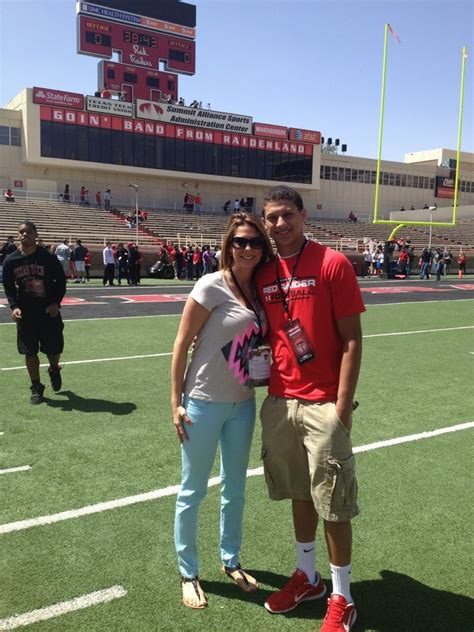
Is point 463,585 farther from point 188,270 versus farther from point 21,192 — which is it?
point 21,192

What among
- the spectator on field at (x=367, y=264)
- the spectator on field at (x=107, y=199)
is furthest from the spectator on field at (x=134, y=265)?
the spectator on field at (x=107, y=199)

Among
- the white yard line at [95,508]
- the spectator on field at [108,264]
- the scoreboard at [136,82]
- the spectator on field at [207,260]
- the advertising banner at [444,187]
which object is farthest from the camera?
the advertising banner at [444,187]

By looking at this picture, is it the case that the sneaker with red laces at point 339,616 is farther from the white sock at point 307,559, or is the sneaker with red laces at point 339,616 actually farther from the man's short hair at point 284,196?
the man's short hair at point 284,196

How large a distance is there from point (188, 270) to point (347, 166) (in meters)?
36.7

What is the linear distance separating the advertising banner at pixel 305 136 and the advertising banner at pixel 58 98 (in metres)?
18.9

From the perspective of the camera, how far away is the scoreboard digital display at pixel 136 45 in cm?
4369

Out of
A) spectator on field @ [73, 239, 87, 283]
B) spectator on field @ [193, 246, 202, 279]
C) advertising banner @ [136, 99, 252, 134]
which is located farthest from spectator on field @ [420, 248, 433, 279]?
advertising banner @ [136, 99, 252, 134]

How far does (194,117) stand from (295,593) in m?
45.4

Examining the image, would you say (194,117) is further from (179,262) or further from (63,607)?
(63,607)

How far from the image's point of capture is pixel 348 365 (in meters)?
2.46

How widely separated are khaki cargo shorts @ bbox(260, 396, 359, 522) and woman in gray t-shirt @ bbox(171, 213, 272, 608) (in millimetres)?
186

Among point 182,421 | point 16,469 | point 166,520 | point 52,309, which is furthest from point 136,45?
point 182,421

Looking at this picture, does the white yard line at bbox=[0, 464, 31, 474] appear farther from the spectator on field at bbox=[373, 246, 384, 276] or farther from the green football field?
the spectator on field at bbox=[373, 246, 384, 276]

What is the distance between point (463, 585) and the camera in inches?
113
